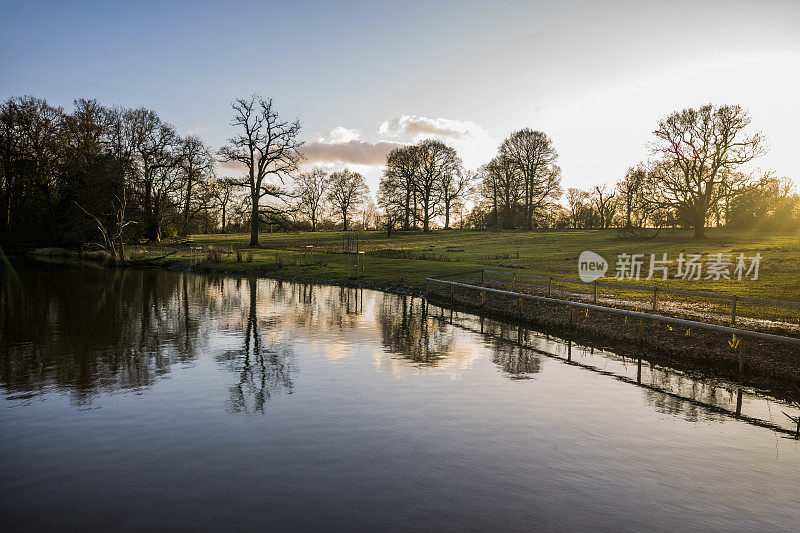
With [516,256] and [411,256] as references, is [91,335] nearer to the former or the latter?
[411,256]

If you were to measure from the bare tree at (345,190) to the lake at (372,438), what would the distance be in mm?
73856

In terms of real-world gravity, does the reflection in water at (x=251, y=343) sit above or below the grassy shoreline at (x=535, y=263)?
below

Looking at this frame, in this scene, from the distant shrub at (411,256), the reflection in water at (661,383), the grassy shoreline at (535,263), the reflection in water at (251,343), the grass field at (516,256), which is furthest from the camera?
the distant shrub at (411,256)

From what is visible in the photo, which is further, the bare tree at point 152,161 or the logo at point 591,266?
the bare tree at point 152,161

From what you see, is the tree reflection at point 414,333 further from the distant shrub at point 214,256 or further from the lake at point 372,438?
the distant shrub at point 214,256

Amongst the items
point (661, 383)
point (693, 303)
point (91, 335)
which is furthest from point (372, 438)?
point (693, 303)

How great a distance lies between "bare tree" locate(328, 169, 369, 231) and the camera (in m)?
87.8

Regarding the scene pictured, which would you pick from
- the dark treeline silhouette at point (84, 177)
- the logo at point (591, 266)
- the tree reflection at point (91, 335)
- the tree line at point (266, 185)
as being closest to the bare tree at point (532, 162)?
the tree line at point (266, 185)

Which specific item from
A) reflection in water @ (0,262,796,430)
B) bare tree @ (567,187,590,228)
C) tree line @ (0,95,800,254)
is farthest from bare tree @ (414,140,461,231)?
reflection in water @ (0,262,796,430)

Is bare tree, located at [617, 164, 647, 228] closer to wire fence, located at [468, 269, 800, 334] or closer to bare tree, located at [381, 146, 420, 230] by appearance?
bare tree, located at [381, 146, 420, 230]

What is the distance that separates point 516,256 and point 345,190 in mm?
52678

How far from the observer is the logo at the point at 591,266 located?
29655 millimetres

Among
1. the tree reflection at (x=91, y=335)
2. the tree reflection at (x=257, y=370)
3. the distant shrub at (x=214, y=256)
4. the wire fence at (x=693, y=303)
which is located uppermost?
the distant shrub at (x=214, y=256)

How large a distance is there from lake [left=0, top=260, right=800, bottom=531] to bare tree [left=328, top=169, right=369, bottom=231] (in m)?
73.9
